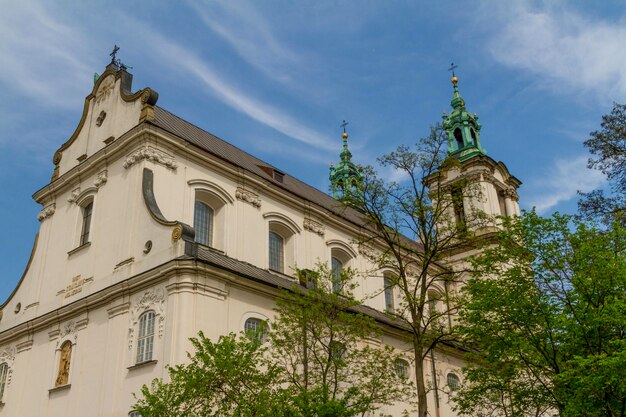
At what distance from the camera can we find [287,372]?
1370 cm

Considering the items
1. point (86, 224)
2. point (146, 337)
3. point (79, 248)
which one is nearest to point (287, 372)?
point (146, 337)

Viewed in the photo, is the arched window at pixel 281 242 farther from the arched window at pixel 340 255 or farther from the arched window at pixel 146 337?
the arched window at pixel 146 337

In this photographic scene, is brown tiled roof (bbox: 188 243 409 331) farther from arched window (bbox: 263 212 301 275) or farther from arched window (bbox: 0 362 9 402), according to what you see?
arched window (bbox: 0 362 9 402)

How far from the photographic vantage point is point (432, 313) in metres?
16.1

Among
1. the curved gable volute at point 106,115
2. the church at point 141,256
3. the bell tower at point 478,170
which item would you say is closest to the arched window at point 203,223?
the church at point 141,256

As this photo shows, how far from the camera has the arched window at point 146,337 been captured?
16531 mm

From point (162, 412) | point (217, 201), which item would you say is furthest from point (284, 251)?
point (162, 412)

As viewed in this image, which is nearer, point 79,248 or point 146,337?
point 146,337

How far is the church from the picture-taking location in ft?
55.0

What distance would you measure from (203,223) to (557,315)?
10971 millimetres

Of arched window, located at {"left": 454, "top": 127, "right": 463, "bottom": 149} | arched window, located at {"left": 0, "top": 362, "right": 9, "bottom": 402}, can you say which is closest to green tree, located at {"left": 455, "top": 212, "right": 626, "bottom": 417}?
arched window, located at {"left": 0, "top": 362, "right": 9, "bottom": 402}

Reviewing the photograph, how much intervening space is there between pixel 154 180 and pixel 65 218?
4.50m

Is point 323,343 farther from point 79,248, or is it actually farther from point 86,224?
point 86,224

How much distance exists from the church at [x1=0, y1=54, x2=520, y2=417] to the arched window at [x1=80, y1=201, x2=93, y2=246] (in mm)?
45
